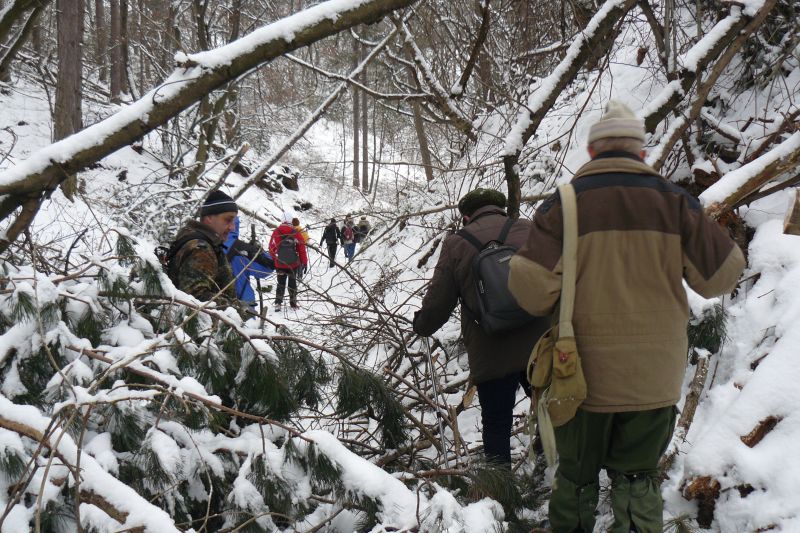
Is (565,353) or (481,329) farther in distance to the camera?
(481,329)

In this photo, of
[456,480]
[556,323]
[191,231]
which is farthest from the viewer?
[191,231]

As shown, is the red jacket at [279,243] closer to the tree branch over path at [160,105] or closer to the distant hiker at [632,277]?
the tree branch over path at [160,105]

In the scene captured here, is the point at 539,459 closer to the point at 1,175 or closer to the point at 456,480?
the point at 456,480

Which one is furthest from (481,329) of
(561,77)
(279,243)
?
(279,243)

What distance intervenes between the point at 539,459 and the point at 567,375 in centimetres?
128

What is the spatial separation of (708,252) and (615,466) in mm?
916

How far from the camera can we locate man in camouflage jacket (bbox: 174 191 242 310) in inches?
120

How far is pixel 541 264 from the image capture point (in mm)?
1942

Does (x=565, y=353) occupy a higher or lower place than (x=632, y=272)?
lower

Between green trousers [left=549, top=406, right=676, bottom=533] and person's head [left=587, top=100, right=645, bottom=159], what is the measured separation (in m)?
1.00

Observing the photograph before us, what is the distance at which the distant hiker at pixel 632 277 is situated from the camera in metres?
1.88

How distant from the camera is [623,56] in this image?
22.7 ft

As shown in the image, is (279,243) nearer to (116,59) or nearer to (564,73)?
(564,73)

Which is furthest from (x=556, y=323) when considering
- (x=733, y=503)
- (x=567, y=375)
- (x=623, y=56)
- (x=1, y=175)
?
(x=623, y=56)
